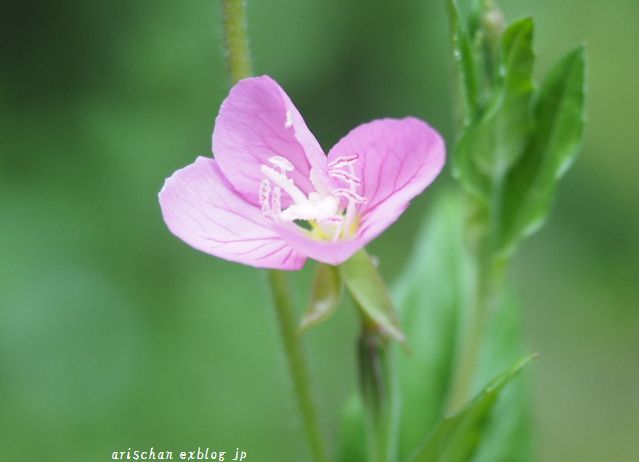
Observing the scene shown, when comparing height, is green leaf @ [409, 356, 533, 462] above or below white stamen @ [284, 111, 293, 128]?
below

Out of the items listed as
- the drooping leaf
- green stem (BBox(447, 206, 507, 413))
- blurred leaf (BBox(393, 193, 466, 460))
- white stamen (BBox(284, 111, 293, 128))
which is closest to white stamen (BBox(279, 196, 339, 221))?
white stamen (BBox(284, 111, 293, 128))

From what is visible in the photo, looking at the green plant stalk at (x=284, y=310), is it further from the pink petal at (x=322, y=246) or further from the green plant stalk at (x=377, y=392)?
the pink petal at (x=322, y=246)

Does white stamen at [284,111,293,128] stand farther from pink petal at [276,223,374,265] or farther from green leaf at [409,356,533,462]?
green leaf at [409,356,533,462]

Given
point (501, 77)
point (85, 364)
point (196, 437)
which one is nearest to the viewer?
point (501, 77)

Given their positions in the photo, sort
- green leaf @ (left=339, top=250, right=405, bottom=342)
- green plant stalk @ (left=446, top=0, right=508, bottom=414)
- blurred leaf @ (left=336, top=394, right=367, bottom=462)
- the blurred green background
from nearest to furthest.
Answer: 1. green leaf @ (left=339, top=250, right=405, bottom=342)
2. green plant stalk @ (left=446, top=0, right=508, bottom=414)
3. blurred leaf @ (left=336, top=394, right=367, bottom=462)
4. the blurred green background

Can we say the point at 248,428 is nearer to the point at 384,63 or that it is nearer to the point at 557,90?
the point at 384,63

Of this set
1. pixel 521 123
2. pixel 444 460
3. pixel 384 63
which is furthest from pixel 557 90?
pixel 384 63
